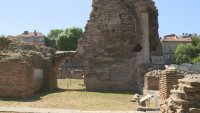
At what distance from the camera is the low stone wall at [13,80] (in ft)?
30.4

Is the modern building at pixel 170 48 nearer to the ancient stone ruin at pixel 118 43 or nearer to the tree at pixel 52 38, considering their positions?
the ancient stone ruin at pixel 118 43

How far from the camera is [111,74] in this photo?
14844 millimetres

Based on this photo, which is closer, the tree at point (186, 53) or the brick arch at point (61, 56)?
the brick arch at point (61, 56)

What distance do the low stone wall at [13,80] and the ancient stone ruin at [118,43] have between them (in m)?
6.01

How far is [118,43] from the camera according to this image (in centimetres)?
1511

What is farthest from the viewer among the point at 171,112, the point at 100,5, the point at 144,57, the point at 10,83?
the point at 100,5

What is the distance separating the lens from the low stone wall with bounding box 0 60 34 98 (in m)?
9.27

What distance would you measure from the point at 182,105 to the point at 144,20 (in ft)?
39.4

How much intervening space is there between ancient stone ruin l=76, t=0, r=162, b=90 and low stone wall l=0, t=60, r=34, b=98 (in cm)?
601

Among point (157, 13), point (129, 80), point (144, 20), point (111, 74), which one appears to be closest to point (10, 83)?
point (111, 74)

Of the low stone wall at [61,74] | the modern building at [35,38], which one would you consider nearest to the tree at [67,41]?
the modern building at [35,38]

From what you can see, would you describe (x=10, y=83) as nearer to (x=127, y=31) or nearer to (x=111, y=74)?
(x=111, y=74)

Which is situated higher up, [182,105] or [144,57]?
[144,57]

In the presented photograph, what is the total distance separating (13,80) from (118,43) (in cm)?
869
